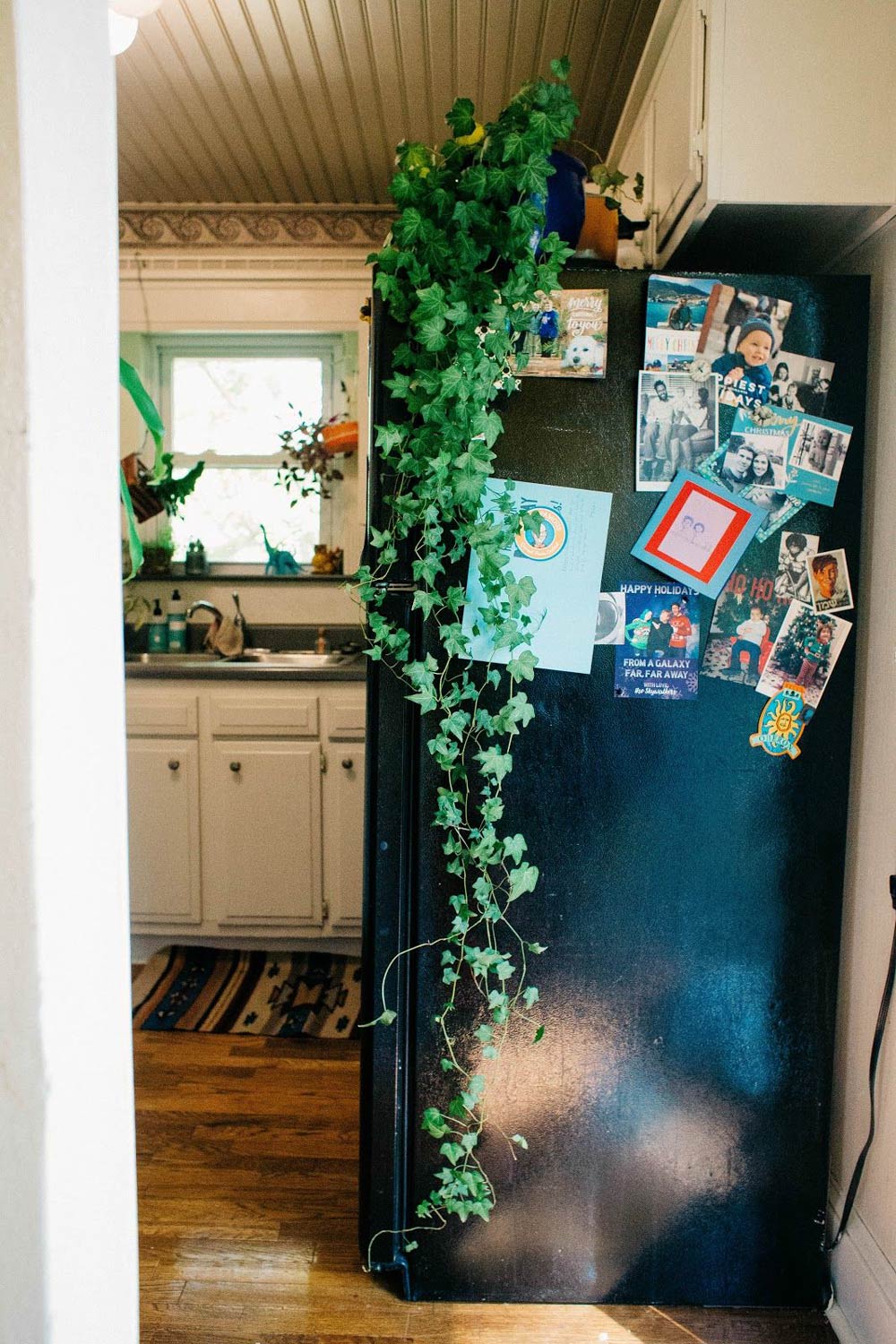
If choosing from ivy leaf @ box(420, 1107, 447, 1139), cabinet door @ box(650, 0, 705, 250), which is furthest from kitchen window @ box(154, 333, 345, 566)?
ivy leaf @ box(420, 1107, 447, 1139)

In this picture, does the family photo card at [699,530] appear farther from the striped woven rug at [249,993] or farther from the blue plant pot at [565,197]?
the striped woven rug at [249,993]

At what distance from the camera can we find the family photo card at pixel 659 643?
5.11 feet

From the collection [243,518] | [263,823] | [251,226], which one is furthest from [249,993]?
[251,226]

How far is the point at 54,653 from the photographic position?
0.55 meters

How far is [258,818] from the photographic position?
2918 mm

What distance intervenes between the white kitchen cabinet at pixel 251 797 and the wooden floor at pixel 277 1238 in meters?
0.61

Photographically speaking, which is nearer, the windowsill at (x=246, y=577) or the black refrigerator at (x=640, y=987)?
the black refrigerator at (x=640, y=987)

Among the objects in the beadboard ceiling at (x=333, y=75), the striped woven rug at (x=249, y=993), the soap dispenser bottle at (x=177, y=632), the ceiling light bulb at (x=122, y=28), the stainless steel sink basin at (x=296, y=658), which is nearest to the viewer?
the ceiling light bulb at (x=122, y=28)

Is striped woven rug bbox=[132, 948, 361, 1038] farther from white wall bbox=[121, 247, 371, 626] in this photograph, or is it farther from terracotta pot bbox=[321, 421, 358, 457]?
terracotta pot bbox=[321, 421, 358, 457]

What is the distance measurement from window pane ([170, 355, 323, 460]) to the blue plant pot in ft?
6.80

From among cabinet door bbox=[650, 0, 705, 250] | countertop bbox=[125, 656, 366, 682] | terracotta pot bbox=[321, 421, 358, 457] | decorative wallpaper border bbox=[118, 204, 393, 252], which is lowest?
countertop bbox=[125, 656, 366, 682]

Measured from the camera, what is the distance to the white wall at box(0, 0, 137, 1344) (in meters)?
0.52

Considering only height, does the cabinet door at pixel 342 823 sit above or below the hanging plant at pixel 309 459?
below

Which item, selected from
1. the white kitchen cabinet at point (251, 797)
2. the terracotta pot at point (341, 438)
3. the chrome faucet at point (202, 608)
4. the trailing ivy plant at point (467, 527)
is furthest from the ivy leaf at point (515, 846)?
the terracotta pot at point (341, 438)
